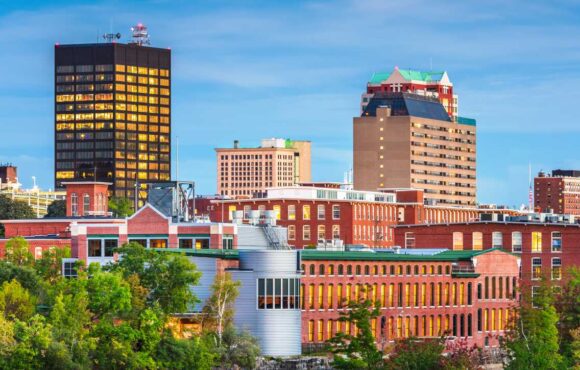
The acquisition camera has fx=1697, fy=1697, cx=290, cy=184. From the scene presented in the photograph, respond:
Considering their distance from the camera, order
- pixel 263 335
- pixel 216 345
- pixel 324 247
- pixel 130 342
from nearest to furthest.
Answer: pixel 130 342 → pixel 216 345 → pixel 263 335 → pixel 324 247

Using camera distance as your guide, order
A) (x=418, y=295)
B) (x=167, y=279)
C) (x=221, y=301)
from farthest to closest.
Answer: (x=418, y=295), (x=221, y=301), (x=167, y=279)

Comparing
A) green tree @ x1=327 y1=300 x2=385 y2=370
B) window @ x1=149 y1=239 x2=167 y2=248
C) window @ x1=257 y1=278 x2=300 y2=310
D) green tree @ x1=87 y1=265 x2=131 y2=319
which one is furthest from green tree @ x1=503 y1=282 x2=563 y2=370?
window @ x1=149 y1=239 x2=167 y2=248

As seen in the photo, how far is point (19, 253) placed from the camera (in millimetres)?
182250

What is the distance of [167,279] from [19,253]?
1699 inches

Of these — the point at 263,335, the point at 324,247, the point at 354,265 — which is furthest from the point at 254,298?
the point at 324,247

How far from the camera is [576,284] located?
179 m

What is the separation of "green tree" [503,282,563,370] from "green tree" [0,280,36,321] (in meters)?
40.5

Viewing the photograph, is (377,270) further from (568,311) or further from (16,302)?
(16,302)

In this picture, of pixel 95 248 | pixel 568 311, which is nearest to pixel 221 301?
pixel 95 248

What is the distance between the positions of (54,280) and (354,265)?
29.8 metres

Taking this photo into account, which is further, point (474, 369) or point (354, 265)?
point (354, 265)

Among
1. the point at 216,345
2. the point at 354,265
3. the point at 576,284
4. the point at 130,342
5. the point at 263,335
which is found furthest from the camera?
the point at 576,284

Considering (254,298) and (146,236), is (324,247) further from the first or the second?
(254,298)

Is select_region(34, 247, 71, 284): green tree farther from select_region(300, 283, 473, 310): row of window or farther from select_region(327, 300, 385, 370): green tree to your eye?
select_region(327, 300, 385, 370): green tree
